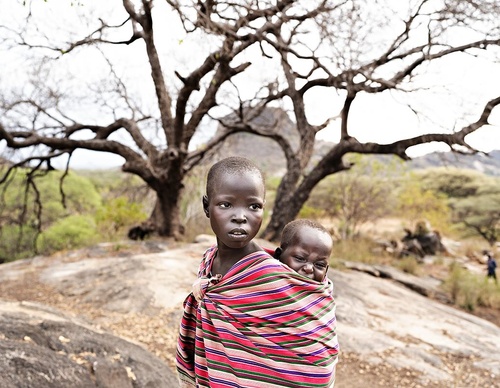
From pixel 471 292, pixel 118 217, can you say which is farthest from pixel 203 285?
pixel 118 217

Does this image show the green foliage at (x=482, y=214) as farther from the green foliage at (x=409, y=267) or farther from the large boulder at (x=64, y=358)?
the large boulder at (x=64, y=358)

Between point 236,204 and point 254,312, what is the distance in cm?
35

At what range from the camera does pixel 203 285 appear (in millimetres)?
1577

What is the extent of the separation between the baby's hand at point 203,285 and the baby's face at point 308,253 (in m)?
0.33

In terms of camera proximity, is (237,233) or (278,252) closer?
(237,233)

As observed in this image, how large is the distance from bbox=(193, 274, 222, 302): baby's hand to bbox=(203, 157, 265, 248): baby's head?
146mm

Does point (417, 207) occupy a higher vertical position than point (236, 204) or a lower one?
lower

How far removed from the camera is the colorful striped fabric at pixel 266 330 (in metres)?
1.45

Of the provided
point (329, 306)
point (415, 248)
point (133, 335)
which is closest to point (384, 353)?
point (133, 335)

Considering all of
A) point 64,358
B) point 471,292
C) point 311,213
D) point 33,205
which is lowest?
point 471,292

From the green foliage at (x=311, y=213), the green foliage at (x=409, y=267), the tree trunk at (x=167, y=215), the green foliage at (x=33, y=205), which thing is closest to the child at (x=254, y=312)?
the tree trunk at (x=167, y=215)

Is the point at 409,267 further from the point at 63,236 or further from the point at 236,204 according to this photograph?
the point at 236,204

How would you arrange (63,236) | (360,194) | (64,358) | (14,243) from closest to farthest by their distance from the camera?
(64,358) → (63,236) → (14,243) → (360,194)

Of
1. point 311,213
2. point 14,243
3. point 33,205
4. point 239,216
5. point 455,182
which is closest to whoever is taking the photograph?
point 239,216
